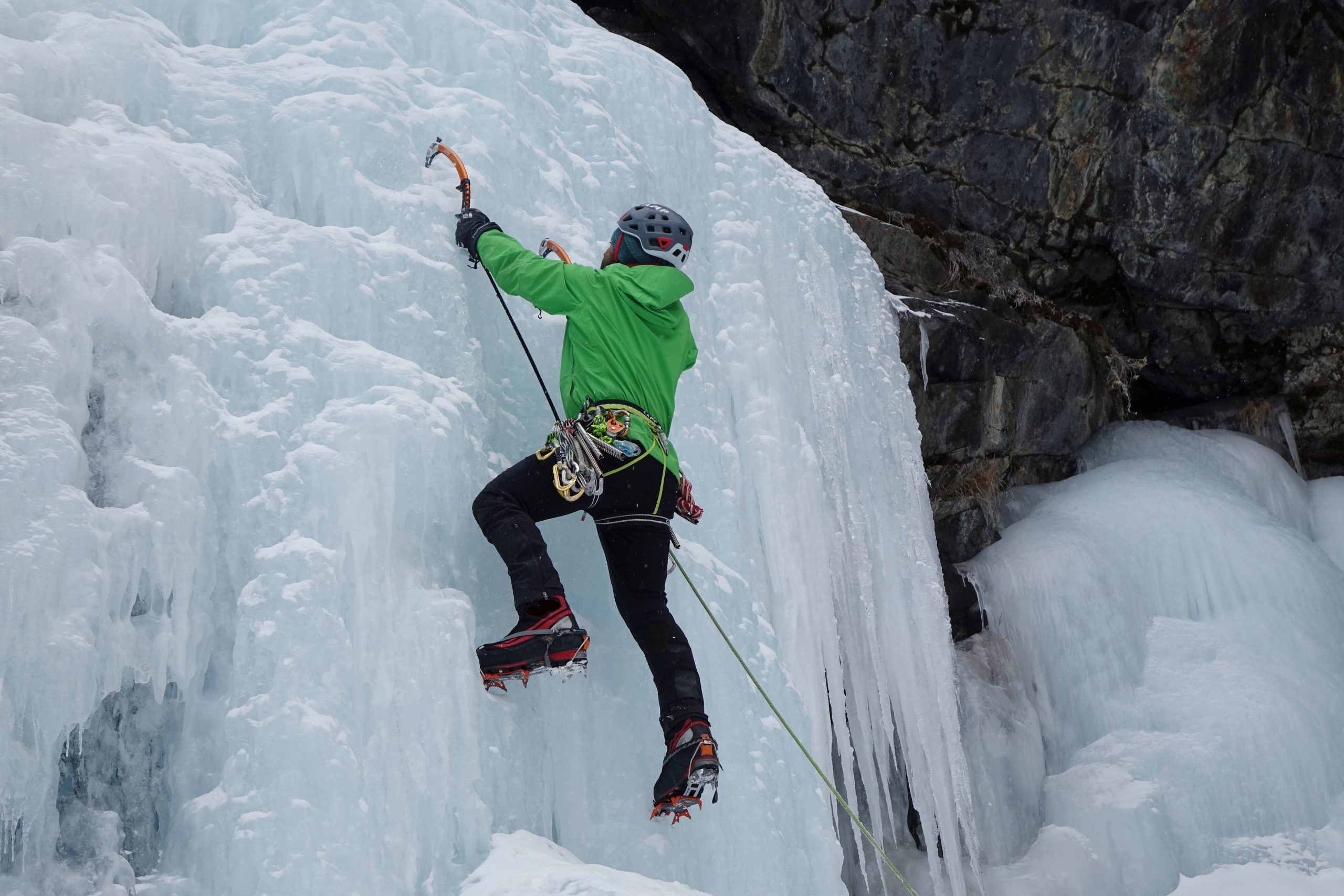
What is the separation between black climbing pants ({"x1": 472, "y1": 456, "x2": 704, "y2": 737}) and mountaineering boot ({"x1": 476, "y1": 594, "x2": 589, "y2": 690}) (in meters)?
0.16

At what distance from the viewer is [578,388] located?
10.9ft

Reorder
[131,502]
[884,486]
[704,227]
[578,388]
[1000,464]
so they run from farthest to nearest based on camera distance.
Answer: [1000,464]
[884,486]
[704,227]
[578,388]
[131,502]

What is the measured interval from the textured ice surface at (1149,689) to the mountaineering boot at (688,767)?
4.29m

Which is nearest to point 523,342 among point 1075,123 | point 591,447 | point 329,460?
point 591,447

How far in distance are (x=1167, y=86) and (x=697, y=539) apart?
21.8ft

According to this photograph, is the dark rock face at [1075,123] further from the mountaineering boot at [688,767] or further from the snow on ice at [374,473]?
the mountaineering boot at [688,767]

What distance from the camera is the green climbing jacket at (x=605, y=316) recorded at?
128 inches

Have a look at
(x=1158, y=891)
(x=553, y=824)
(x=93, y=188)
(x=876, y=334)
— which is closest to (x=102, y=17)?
(x=93, y=188)

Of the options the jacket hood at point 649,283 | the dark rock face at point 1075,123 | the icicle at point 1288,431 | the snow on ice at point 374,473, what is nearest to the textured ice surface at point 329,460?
the snow on ice at point 374,473

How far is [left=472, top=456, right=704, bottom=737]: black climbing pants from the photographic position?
9.95ft

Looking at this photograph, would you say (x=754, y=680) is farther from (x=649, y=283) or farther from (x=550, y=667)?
(x=649, y=283)

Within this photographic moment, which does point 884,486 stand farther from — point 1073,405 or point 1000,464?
point 1073,405

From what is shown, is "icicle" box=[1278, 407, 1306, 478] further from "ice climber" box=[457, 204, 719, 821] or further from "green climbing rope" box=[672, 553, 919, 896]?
"ice climber" box=[457, 204, 719, 821]

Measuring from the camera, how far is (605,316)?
3291mm
